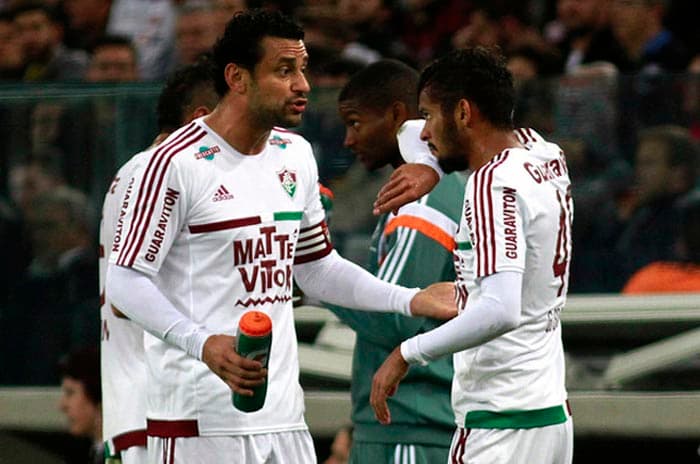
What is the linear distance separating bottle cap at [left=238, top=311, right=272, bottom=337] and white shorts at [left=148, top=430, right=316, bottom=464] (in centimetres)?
54

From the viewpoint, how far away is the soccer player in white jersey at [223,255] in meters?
5.21

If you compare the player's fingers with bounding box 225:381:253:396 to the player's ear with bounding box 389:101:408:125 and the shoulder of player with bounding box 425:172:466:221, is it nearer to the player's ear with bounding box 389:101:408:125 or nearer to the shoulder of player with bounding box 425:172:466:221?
the shoulder of player with bounding box 425:172:466:221

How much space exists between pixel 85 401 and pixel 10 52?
17.2 feet

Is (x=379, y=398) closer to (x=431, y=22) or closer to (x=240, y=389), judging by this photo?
(x=240, y=389)

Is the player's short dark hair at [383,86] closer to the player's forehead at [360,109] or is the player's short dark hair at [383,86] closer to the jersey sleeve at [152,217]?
the player's forehead at [360,109]

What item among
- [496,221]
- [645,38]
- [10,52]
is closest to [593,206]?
[645,38]

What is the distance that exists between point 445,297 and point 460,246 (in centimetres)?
33

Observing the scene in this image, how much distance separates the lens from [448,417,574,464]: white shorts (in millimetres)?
5121

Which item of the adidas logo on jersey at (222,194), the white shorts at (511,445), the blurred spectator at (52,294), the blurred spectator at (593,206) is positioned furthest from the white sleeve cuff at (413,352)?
the blurred spectator at (52,294)

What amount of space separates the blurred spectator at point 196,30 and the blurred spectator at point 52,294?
2.42 meters

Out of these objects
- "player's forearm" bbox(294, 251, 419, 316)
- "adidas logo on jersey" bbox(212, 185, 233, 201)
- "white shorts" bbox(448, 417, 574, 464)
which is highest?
"adidas logo on jersey" bbox(212, 185, 233, 201)

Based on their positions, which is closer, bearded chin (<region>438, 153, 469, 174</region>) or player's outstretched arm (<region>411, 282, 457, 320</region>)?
bearded chin (<region>438, 153, 469, 174</region>)

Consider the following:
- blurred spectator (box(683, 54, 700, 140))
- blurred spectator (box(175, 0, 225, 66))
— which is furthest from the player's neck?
blurred spectator (box(175, 0, 225, 66))

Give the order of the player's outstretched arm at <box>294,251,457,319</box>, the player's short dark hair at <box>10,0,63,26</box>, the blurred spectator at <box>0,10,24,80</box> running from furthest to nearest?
1. the player's short dark hair at <box>10,0,63,26</box>
2. the blurred spectator at <box>0,10,24,80</box>
3. the player's outstretched arm at <box>294,251,457,319</box>
